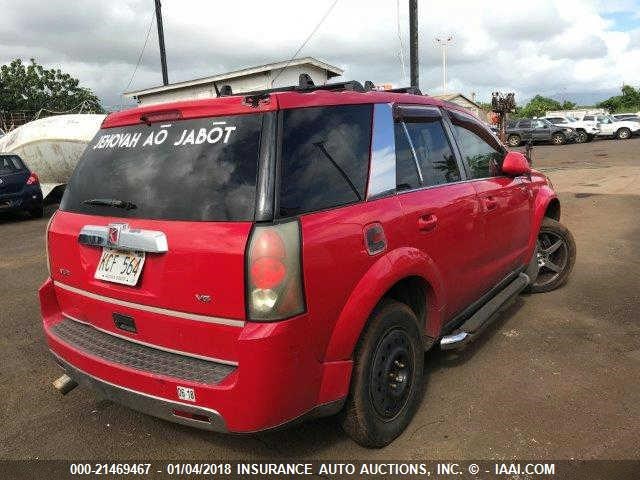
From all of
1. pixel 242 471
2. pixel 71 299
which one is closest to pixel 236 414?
pixel 242 471

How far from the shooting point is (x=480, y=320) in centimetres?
345

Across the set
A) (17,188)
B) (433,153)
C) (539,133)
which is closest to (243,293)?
(433,153)

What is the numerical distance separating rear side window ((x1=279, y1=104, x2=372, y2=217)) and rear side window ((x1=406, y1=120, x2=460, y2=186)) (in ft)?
1.75

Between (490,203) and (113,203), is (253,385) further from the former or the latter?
(490,203)

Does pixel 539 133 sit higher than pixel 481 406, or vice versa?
pixel 539 133

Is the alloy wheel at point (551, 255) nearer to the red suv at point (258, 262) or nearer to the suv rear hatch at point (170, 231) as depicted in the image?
the red suv at point (258, 262)

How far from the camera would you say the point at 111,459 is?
2.71 metres

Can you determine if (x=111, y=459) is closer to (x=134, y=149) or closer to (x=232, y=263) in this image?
(x=232, y=263)

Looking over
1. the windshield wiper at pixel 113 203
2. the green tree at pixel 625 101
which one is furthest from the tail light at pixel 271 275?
the green tree at pixel 625 101

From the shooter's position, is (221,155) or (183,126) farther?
(183,126)

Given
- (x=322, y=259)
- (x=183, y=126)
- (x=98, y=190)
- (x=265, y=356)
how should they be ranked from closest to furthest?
1. (x=265, y=356)
2. (x=322, y=259)
3. (x=183, y=126)
4. (x=98, y=190)

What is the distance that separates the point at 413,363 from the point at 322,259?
1005 mm

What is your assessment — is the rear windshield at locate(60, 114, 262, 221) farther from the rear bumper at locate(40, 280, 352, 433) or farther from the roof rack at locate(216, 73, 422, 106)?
the rear bumper at locate(40, 280, 352, 433)

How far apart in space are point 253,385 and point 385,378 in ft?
2.66
